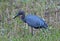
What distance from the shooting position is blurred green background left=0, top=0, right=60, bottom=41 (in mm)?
6559

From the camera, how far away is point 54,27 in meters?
7.09

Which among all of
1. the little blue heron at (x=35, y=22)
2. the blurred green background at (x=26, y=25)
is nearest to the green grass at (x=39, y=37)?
the blurred green background at (x=26, y=25)

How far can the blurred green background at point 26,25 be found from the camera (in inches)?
258

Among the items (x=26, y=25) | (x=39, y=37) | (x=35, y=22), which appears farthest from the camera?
(x=26, y=25)

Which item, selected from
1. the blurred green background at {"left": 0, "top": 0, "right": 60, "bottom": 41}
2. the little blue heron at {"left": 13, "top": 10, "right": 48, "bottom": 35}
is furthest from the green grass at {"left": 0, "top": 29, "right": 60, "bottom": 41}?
the little blue heron at {"left": 13, "top": 10, "right": 48, "bottom": 35}

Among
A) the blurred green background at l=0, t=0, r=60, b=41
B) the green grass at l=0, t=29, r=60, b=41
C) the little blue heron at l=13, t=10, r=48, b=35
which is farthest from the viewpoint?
the little blue heron at l=13, t=10, r=48, b=35

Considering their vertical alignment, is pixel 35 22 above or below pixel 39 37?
above

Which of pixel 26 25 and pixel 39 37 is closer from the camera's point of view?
pixel 39 37

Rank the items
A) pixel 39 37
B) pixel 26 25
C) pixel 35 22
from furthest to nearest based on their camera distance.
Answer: pixel 26 25, pixel 35 22, pixel 39 37

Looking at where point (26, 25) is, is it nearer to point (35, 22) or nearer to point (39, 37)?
point (35, 22)

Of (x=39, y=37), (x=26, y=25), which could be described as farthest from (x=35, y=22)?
(x=26, y=25)

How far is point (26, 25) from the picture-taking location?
24.1 ft

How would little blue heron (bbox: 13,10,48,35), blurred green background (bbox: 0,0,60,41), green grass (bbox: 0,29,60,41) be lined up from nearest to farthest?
green grass (bbox: 0,29,60,41) < blurred green background (bbox: 0,0,60,41) < little blue heron (bbox: 13,10,48,35)

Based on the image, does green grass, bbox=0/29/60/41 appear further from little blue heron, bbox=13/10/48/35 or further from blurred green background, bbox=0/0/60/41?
little blue heron, bbox=13/10/48/35
